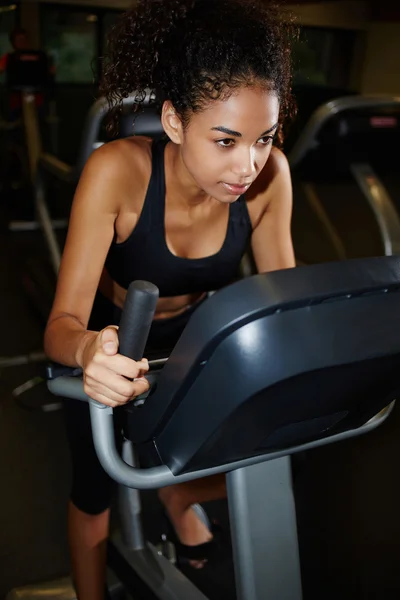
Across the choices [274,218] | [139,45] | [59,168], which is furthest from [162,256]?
[59,168]

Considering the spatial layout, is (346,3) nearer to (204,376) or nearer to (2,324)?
(2,324)

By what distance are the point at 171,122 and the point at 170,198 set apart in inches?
8.9

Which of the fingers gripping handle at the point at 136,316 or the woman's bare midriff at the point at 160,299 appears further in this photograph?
the woman's bare midriff at the point at 160,299

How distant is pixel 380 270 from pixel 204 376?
0.21 m

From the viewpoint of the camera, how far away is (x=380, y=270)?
67 centimetres

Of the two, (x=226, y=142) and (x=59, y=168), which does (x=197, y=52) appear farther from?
(x=59, y=168)

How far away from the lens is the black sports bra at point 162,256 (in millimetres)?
1236

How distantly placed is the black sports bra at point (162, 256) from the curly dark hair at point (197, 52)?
6.5 inches

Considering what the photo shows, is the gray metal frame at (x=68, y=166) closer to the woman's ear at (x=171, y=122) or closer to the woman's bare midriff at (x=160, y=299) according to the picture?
the woman's bare midriff at (x=160, y=299)

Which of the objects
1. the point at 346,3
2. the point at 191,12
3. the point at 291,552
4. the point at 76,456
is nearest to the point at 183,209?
the point at 191,12

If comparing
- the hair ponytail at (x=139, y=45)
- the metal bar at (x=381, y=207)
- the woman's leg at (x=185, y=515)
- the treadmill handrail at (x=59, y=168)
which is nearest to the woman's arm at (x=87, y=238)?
the hair ponytail at (x=139, y=45)

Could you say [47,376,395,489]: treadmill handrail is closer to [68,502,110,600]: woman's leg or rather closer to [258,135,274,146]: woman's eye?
[258,135,274,146]: woman's eye

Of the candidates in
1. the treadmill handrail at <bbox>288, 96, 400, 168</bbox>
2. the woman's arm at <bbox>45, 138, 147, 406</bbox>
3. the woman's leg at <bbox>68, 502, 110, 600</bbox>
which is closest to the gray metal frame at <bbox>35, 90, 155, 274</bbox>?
the treadmill handrail at <bbox>288, 96, 400, 168</bbox>

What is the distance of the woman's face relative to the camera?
36.5 inches
